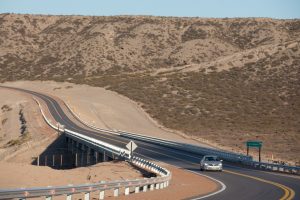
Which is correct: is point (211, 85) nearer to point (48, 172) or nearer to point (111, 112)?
point (111, 112)

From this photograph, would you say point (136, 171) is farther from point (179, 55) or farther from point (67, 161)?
point (179, 55)

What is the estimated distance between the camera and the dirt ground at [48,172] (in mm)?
33625

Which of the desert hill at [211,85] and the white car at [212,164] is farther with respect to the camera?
the desert hill at [211,85]

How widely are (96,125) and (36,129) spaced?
57.5ft

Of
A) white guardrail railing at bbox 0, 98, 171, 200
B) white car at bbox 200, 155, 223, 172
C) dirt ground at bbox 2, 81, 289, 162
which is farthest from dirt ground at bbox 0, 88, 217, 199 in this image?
dirt ground at bbox 2, 81, 289, 162

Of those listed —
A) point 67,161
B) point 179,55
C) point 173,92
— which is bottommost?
point 67,161

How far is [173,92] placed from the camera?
437ft

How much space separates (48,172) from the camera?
48.3 m

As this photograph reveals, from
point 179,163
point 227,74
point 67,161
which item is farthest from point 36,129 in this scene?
point 227,74

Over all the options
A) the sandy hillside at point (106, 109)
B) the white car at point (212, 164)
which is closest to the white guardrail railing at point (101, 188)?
the white car at point (212, 164)

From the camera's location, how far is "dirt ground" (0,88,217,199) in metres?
33.6

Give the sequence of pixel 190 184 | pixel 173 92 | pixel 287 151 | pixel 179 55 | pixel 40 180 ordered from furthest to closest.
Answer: pixel 179 55 → pixel 173 92 → pixel 287 151 → pixel 40 180 → pixel 190 184

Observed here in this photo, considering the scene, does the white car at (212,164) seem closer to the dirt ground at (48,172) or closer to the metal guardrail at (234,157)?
the dirt ground at (48,172)

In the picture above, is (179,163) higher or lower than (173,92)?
lower
